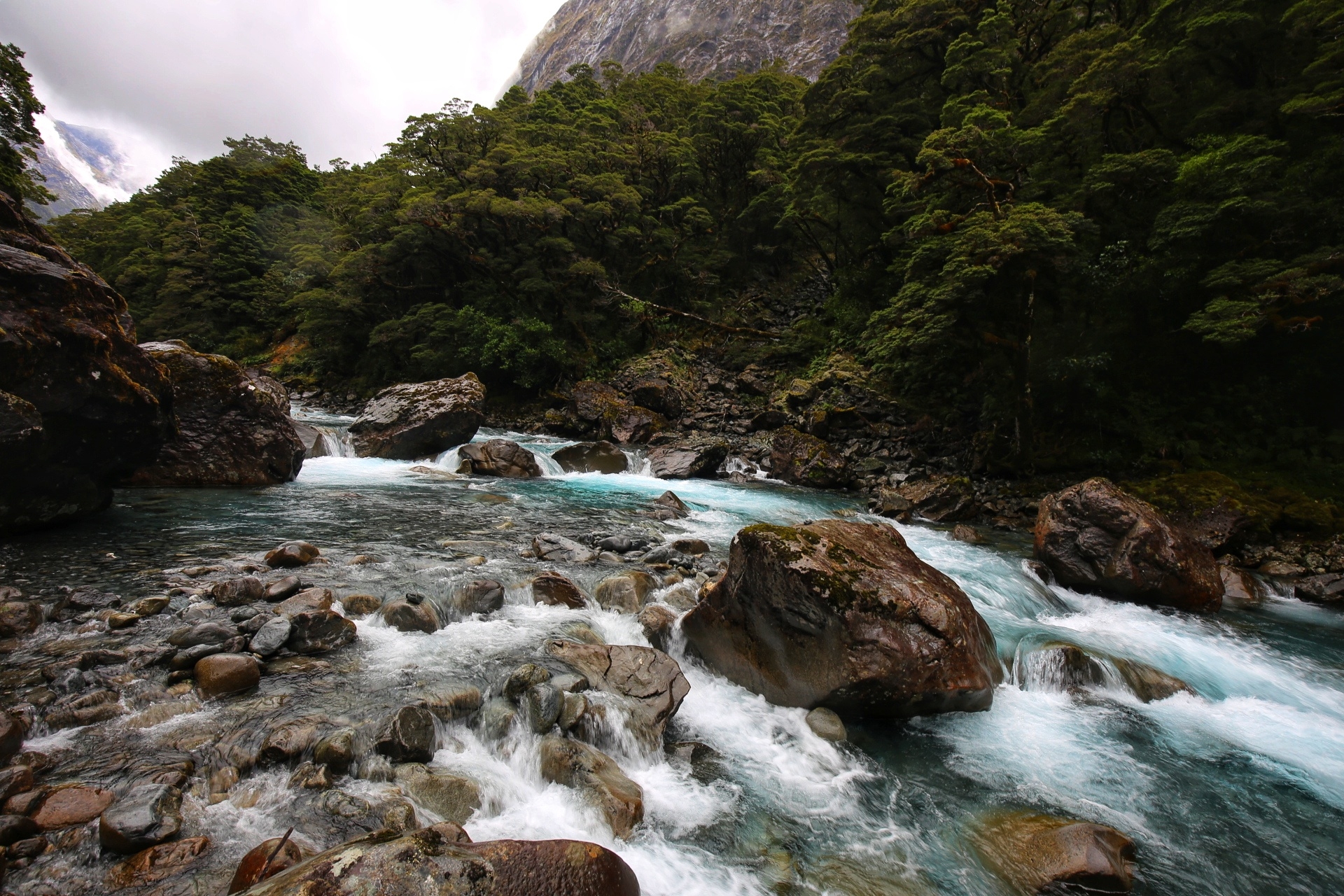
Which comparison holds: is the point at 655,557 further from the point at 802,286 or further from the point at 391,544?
the point at 802,286

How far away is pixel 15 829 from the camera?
2801 mm

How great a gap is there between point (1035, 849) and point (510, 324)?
2582 cm

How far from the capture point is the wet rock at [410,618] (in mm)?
5641

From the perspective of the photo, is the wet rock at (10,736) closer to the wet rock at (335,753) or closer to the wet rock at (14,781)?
the wet rock at (14,781)

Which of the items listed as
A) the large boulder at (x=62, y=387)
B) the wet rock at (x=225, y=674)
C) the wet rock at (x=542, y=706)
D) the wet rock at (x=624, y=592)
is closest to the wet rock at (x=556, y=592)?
the wet rock at (x=624, y=592)

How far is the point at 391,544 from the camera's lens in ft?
26.3

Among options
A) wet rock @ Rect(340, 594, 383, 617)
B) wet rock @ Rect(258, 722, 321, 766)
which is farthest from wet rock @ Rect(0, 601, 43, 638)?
wet rock @ Rect(258, 722, 321, 766)

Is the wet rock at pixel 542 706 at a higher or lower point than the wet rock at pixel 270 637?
lower

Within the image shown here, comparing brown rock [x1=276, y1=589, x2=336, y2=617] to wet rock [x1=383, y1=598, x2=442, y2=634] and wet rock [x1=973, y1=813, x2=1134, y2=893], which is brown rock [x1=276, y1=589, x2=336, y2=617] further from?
wet rock [x1=973, y1=813, x2=1134, y2=893]

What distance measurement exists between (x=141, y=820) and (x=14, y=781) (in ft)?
2.81

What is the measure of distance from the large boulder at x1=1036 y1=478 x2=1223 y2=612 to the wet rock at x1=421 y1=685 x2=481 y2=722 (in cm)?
911

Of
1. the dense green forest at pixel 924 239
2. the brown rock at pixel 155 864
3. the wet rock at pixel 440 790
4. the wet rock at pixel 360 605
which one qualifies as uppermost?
the dense green forest at pixel 924 239

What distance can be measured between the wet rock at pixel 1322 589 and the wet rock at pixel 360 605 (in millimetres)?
13724

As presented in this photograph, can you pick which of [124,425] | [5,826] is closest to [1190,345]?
[5,826]
